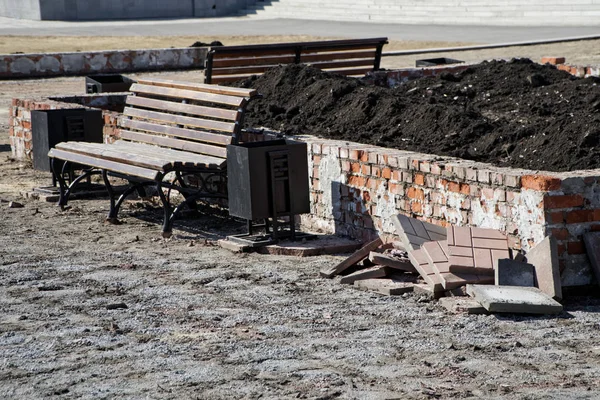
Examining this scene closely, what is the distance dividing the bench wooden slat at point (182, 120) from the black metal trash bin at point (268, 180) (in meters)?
0.64

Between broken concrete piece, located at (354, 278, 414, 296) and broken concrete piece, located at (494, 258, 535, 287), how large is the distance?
511 millimetres

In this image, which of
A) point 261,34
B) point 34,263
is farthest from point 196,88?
point 261,34

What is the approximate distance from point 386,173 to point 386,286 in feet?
3.81

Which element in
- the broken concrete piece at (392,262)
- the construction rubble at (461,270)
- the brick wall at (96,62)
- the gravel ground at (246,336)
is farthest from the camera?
the brick wall at (96,62)

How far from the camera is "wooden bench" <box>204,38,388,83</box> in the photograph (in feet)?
38.4

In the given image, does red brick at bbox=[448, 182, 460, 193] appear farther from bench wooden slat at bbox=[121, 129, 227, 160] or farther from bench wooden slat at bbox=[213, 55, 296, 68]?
bench wooden slat at bbox=[213, 55, 296, 68]

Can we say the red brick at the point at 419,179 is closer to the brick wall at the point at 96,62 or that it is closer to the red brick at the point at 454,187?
the red brick at the point at 454,187

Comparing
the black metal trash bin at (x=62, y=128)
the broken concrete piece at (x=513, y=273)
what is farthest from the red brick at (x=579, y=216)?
the black metal trash bin at (x=62, y=128)

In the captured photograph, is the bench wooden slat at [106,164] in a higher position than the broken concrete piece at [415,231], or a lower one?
higher

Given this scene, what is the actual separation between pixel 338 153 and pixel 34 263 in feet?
6.93

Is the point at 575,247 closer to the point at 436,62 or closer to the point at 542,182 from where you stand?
the point at 542,182

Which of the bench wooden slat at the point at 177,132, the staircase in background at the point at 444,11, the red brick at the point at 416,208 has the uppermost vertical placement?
the staircase in background at the point at 444,11

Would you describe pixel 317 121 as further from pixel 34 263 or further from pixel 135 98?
pixel 34 263

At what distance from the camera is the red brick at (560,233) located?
19.6 feet
